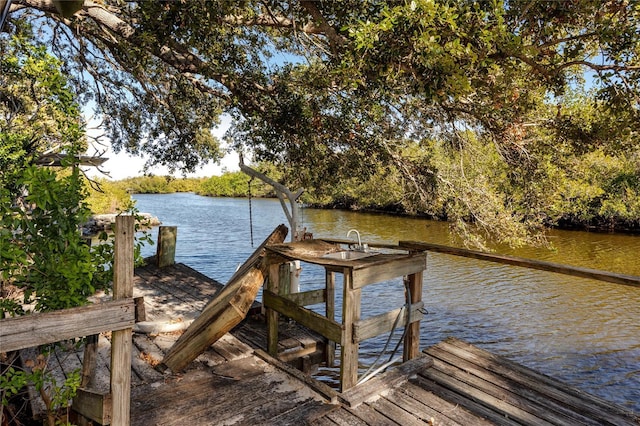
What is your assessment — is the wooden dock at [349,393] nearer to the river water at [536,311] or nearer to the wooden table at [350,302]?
the wooden table at [350,302]

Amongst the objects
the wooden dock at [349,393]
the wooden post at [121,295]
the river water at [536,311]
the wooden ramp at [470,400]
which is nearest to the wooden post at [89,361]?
the wooden dock at [349,393]

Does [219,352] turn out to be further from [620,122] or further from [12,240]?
[620,122]

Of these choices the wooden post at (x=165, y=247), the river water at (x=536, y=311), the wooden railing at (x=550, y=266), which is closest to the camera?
the wooden railing at (x=550, y=266)

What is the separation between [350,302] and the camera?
3.73 meters

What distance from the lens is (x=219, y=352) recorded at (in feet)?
16.3

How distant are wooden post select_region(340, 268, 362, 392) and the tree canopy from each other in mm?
1975

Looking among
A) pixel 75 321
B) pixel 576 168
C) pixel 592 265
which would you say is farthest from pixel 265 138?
pixel 592 265

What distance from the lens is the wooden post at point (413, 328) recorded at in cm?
452

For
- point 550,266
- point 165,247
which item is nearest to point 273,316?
point 550,266

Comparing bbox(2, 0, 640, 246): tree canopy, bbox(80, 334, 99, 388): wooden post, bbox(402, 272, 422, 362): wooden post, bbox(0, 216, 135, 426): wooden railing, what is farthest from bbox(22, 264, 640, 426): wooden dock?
bbox(2, 0, 640, 246): tree canopy

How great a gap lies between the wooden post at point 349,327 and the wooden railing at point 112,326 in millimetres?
1843

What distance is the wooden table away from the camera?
3.74 meters

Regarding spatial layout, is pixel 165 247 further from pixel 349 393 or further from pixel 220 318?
pixel 349 393

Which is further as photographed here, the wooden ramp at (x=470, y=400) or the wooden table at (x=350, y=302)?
the wooden table at (x=350, y=302)
